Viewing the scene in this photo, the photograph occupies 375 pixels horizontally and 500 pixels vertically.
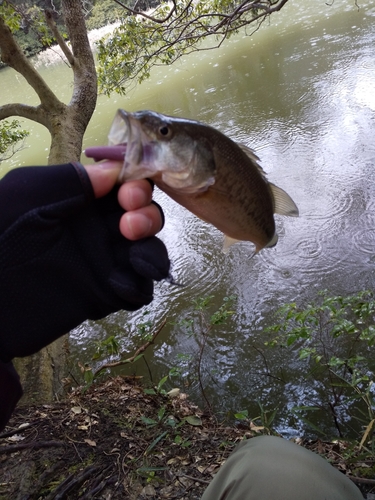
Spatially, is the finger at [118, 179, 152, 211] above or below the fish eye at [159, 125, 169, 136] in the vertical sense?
below

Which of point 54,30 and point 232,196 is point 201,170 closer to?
point 232,196

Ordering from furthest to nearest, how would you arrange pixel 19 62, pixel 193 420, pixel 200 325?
pixel 19 62, pixel 200 325, pixel 193 420

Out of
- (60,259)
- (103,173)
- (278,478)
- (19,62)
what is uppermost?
(19,62)

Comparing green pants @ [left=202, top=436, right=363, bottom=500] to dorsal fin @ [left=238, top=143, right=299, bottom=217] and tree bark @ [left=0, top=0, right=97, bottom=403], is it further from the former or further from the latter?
tree bark @ [left=0, top=0, right=97, bottom=403]

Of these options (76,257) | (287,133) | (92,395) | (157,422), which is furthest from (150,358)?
(287,133)

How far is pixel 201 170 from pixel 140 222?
1.09ft

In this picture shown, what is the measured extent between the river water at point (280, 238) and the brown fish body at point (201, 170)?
224 cm

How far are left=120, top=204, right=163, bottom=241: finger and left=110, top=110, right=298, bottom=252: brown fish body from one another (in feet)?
0.37

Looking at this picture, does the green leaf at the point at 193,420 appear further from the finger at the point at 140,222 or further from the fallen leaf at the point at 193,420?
the finger at the point at 140,222

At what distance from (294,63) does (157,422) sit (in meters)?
11.6

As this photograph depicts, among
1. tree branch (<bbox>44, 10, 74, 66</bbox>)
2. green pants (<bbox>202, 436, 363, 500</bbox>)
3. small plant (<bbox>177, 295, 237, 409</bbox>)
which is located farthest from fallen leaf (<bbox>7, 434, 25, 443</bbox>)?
tree branch (<bbox>44, 10, 74, 66</bbox>)

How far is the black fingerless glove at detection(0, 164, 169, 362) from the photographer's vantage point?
144 cm

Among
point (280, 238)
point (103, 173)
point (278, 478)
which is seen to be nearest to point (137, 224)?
point (103, 173)

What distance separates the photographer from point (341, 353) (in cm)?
388
